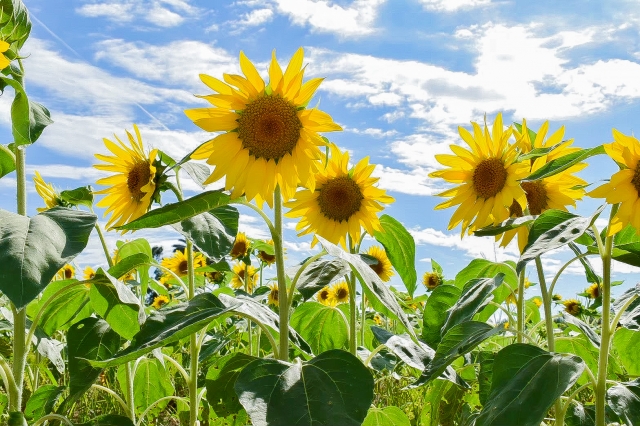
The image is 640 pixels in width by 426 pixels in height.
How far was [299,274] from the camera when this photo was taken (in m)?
1.44

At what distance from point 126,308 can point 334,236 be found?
2.37 ft

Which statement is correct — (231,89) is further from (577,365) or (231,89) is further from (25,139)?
(577,365)

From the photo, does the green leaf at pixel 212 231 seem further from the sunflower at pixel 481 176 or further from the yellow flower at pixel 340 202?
the sunflower at pixel 481 176

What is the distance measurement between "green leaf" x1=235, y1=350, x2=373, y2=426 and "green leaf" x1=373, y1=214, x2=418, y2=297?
24.3 inches

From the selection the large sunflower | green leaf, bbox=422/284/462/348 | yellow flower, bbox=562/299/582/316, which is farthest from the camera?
yellow flower, bbox=562/299/582/316

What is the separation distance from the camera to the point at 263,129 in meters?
1.56

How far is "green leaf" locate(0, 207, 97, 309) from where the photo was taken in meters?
1.09

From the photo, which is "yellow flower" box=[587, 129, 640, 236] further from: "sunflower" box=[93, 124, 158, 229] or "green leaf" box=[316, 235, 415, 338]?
"sunflower" box=[93, 124, 158, 229]

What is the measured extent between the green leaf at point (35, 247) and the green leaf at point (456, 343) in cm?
71

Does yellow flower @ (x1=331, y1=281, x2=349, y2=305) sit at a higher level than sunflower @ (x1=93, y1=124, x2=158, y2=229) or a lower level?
lower

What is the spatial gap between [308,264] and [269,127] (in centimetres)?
34

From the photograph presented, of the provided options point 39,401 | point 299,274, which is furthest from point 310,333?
point 39,401

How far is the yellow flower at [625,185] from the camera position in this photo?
1354mm

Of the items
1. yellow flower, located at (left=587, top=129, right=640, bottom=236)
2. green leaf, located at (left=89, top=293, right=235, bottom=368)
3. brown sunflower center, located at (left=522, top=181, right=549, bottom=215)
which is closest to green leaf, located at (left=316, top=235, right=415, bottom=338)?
green leaf, located at (left=89, top=293, right=235, bottom=368)
